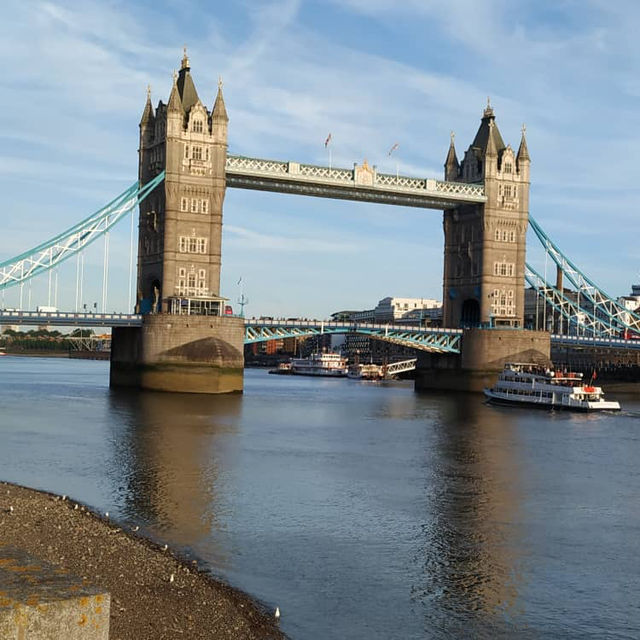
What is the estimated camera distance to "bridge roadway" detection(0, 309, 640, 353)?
218 feet

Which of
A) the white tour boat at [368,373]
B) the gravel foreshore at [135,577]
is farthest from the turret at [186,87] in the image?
the white tour boat at [368,373]

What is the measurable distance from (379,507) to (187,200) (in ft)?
158

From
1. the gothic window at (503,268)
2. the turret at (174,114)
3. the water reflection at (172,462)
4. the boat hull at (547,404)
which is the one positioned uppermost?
the turret at (174,114)

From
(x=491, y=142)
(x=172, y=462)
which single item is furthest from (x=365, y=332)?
(x=172, y=462)

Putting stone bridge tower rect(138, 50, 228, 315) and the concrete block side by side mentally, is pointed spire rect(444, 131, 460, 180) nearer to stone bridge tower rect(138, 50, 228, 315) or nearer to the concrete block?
stone bridge tower rect(138, 50, 228, 315)

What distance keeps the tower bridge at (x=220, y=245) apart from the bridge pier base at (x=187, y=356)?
71mm

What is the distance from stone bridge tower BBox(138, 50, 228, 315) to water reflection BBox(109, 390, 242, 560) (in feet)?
40.3

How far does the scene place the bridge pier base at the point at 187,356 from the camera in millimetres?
66625

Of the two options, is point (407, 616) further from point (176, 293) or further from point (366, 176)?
point (366, 176)

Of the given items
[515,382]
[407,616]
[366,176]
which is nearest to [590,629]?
[407,616]

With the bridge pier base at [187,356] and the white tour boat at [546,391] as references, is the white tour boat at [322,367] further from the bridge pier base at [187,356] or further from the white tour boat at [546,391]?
the bridge pier base at [187,356]

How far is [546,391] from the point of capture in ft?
220

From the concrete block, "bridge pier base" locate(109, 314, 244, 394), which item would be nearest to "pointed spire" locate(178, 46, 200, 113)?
"bridge pier base" locate(109, 314, 244, 394)

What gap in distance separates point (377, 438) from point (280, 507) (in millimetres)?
19780
